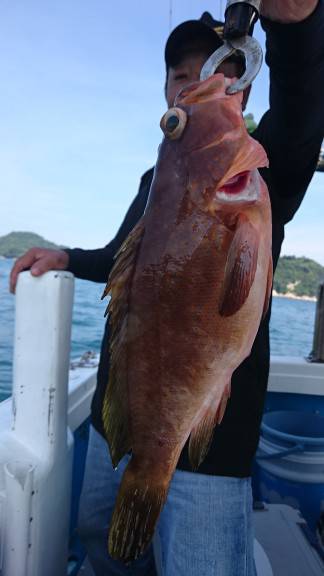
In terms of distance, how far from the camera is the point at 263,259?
98 cm

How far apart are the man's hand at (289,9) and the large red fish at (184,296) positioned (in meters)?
0.20

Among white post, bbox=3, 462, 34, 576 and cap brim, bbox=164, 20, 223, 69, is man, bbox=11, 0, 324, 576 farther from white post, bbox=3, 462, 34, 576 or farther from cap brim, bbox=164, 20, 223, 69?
white post, bbox=3, 462, 34, 576

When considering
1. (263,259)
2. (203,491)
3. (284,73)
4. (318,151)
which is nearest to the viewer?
(263,259)

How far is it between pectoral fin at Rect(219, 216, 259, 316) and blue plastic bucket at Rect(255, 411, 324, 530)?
2.07m

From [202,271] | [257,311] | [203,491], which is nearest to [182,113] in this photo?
[202,271]

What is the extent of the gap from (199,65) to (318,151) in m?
0.83

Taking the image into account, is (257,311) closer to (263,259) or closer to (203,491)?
(263,259)

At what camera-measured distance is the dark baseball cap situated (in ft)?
5.84

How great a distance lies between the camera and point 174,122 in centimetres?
106

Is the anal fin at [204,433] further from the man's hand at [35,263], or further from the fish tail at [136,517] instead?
the man's hand at [35,263]

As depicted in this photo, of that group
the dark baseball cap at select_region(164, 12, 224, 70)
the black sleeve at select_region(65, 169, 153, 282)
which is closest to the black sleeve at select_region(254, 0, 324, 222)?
the dark baseball cap at select_region(164, 12, 224, 70)

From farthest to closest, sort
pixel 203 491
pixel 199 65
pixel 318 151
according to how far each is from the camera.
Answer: pixel 199 65 < pixel 203 491 < pixel 318 151

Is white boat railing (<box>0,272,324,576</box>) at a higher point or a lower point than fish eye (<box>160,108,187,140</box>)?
lower

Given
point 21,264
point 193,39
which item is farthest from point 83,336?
point 193,39
